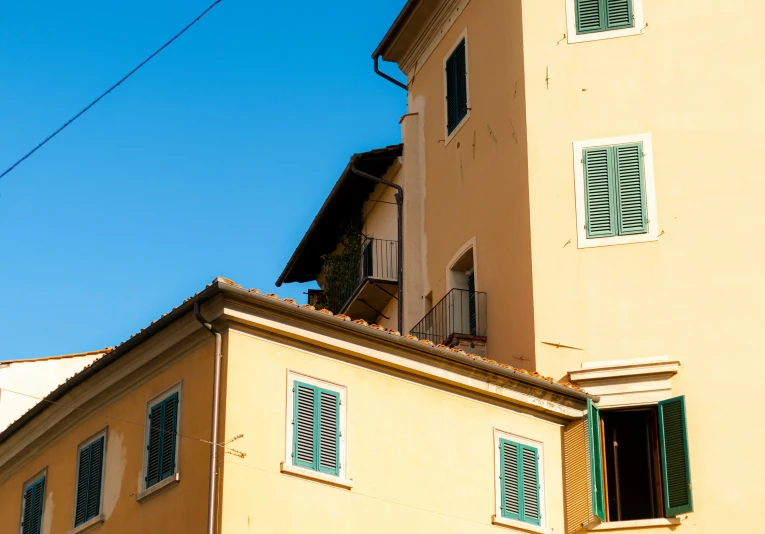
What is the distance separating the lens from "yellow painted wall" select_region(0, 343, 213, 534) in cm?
1686

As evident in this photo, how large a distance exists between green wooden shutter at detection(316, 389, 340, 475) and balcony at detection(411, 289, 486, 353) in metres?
5.39

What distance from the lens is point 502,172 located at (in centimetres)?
2320

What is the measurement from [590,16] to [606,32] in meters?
0.42

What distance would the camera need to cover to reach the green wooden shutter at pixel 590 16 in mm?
22797

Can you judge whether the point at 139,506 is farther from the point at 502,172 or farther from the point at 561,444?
the point at 502,172

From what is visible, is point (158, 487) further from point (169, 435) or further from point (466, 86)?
point (466, 86)

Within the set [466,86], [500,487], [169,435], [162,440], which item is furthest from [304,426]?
[466,86]

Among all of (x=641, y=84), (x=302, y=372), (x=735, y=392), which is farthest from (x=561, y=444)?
(x=641, y=84)

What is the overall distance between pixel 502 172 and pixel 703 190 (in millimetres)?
3407

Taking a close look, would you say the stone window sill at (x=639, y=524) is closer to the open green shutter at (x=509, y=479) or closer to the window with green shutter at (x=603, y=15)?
the open green shutter at (x=509, y=479)

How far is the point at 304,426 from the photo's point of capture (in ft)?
56.8

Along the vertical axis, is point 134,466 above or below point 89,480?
below

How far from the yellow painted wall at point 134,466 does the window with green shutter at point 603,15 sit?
917 centimetres

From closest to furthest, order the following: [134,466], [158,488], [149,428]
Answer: [158,488], [149,428], [134,466]
